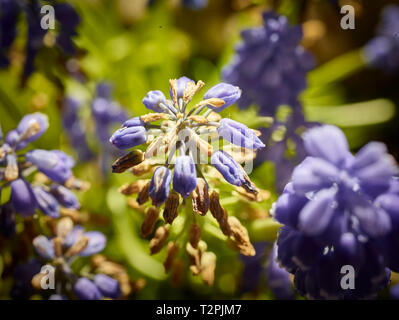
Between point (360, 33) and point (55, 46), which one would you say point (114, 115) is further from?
point (360, 33)

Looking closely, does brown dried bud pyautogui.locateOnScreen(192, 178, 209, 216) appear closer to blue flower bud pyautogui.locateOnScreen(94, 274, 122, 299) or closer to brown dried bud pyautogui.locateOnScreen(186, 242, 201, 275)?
brown dried bud pyautogui.locateOnScreen(186, 242, 201, 275)

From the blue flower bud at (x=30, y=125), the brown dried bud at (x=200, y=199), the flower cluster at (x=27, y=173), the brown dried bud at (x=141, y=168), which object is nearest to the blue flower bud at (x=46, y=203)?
the flower cluster at (x=27, y=173)

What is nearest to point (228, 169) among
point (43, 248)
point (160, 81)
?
point (43, 248)

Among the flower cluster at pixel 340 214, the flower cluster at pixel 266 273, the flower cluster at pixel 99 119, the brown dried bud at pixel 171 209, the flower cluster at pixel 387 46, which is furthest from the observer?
the flower cluster at pixel 387 46

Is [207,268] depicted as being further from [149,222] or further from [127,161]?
[127,161]

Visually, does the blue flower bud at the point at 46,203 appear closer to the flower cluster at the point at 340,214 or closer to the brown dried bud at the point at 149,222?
the brown dried bud at the point at 149,222
